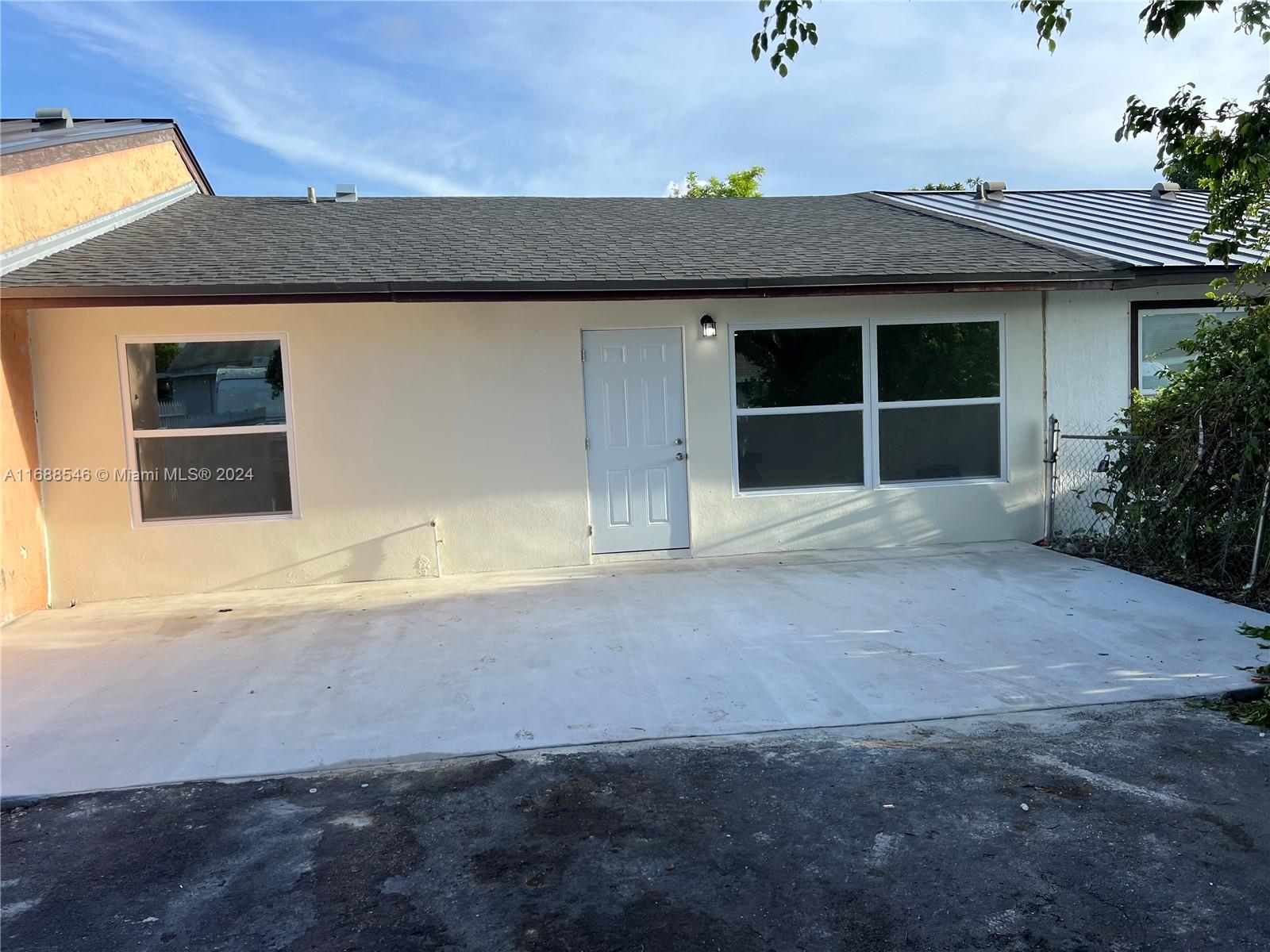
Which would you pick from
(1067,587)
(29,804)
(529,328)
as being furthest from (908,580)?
(29,804)

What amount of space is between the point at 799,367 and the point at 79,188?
7289 millimetres

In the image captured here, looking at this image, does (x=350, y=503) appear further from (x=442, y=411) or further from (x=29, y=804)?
(x=29, y=804)

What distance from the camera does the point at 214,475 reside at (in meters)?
8.38

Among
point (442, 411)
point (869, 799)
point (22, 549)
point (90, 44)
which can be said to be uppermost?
point (90, 44)

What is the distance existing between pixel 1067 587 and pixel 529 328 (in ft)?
17.3

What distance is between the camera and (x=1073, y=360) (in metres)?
9.45

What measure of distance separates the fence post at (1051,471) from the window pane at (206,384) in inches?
300

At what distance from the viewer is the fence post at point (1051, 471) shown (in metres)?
9.41

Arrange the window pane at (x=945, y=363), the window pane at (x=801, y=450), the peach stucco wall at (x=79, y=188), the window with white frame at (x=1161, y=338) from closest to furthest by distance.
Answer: the peach stucco wall at (x=79, y=188), the window pane at (x=801, y=450), the window pane at (x=945, y=363), the window with white frame at (x=1161, y=338)

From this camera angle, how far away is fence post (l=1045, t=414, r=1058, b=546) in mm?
9414

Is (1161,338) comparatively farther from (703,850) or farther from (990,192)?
(703,850)

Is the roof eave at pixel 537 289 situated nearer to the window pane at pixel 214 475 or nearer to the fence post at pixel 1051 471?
the window pane at pixel 214 475

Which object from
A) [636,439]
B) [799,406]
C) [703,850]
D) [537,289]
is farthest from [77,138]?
[703,850]

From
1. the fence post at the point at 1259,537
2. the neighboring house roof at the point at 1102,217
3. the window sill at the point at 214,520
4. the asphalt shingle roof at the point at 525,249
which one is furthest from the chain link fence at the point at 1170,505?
the window sill at the point at 214,520
